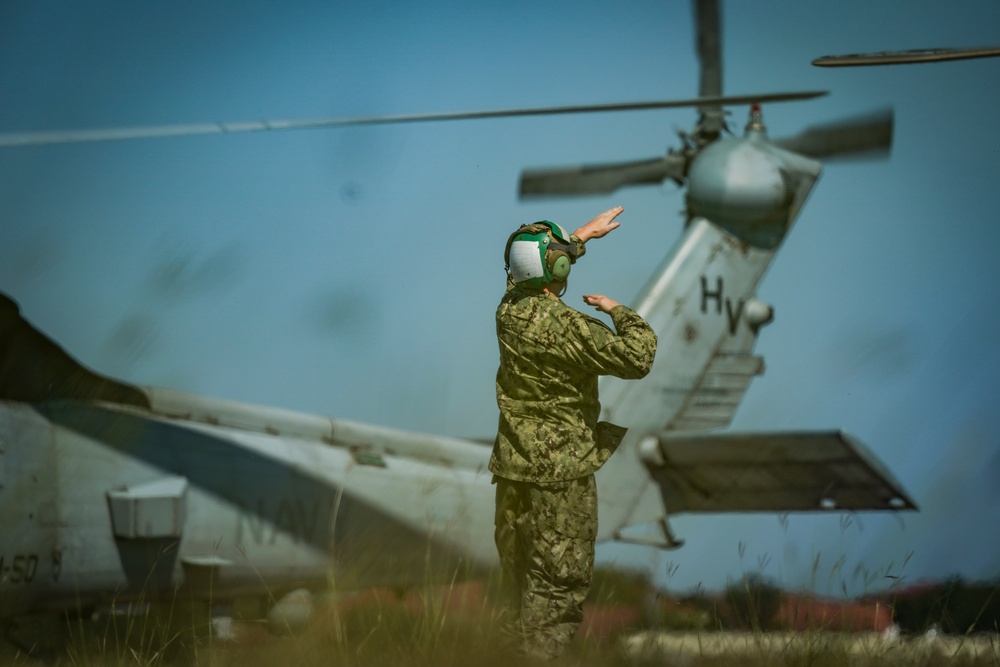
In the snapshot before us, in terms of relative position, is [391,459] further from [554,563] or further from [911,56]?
[911,56]

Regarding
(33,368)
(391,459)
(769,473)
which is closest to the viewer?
(33,368)

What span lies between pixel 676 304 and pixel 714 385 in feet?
3.16

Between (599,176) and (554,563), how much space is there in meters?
6.92

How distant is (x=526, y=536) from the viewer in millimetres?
3523

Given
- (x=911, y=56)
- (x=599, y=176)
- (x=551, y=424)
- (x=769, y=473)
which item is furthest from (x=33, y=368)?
(x=599, y=176)

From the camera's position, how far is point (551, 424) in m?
3.51

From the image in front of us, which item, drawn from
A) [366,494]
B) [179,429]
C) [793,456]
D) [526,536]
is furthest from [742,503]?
[526,536]

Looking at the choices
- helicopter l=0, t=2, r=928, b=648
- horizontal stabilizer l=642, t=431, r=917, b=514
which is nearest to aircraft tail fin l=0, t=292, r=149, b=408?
helicopter l=0, t=2, r=928, b=648

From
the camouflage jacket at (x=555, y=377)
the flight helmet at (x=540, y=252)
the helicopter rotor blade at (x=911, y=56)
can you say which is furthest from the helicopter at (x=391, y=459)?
the helicopter rotor blade at (x=911, y=56)

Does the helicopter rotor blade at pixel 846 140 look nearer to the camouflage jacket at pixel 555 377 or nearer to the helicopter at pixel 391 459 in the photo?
the helicopter at pixel 391 459

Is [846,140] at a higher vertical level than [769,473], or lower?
higher

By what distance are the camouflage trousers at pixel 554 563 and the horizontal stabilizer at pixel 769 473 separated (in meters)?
4.66

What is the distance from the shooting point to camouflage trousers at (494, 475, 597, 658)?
3404 mm

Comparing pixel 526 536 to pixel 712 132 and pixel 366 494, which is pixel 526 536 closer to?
pixel 366 494
